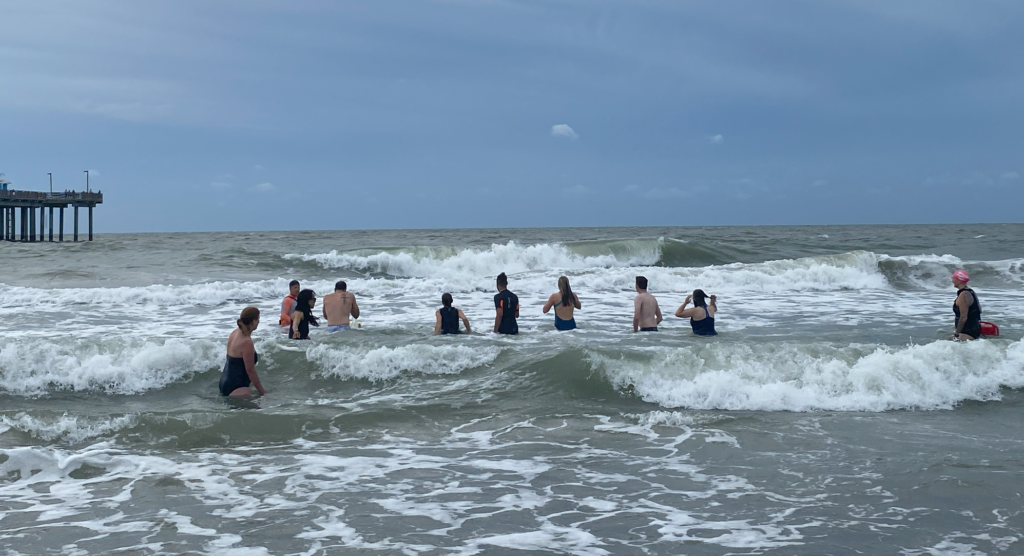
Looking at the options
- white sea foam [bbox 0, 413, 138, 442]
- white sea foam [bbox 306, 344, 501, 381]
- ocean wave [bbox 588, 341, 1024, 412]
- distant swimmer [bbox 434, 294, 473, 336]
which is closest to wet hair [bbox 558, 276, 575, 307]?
distant swimmer [bbox 434, 294, 473, 336]

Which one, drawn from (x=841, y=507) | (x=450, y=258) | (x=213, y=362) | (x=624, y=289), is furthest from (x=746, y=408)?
(x=450, y=258)

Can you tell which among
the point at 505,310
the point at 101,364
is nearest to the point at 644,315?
the point at 505,310

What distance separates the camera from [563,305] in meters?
13.7

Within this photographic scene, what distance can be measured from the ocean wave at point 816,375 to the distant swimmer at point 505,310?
2.99 metres

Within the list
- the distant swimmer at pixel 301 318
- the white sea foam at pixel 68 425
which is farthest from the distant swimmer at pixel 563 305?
the white sea foam at pixel 68 425

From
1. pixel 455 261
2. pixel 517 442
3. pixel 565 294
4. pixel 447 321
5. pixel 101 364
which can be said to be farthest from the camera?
pixel 455 261

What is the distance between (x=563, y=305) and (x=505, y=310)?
4.12 ft

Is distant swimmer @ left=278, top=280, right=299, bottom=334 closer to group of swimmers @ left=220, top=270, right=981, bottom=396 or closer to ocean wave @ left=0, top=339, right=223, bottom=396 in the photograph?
group of swimmers @ left=220, top=270, right=981, bottom=396

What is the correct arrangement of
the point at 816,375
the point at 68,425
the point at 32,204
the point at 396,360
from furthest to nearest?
the point at 32,204 < the point at 396,360 < the point at 816,375 < the point at 68,425

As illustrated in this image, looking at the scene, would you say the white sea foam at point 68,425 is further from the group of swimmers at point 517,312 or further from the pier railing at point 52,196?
the pier railing at point 52,196

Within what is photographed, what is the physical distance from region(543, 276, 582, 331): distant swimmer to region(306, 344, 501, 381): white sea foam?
2.89 metres

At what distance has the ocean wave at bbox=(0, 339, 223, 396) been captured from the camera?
10.2 meters

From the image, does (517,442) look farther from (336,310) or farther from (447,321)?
(336,310)

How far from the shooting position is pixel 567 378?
32.0ft
